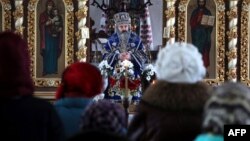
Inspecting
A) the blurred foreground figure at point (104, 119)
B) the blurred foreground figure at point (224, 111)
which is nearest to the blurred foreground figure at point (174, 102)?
the blurred foreground figure at point (104, 119)

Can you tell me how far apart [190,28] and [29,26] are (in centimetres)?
267

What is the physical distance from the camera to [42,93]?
9641 mm

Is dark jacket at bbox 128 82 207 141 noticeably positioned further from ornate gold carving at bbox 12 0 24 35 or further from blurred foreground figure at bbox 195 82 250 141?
ornate gold carving at bbox 12 0 24 35

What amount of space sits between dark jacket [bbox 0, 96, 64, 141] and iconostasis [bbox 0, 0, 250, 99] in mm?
6538

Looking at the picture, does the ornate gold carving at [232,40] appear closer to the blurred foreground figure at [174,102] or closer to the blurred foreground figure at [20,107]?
the blurred foreground figure at [174,102]

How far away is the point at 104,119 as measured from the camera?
3176 millimetres

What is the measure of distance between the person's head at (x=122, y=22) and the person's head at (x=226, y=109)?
7.28 metres

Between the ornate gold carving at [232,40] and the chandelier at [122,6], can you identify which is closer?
the ornate gold carving at [232,40]

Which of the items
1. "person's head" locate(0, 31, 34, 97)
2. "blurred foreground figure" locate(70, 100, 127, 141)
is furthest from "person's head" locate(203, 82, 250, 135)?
"person's head" locate(0, 31, 34, 97)

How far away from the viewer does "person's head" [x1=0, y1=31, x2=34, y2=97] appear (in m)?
3.09

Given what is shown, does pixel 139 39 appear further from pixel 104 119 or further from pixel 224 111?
pixel 224 111

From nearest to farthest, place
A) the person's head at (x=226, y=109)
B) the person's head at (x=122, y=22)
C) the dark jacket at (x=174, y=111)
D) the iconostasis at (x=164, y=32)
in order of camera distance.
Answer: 1. the person's head at (x=226, y=109)
2. the dark jacket at (x=174, y=111)
3. the iconostasis at (x=164, y=32)
4. the person's head at (x=122, y=22)

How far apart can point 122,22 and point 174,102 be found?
6681 millimetres

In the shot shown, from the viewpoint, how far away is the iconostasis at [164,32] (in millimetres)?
9672
